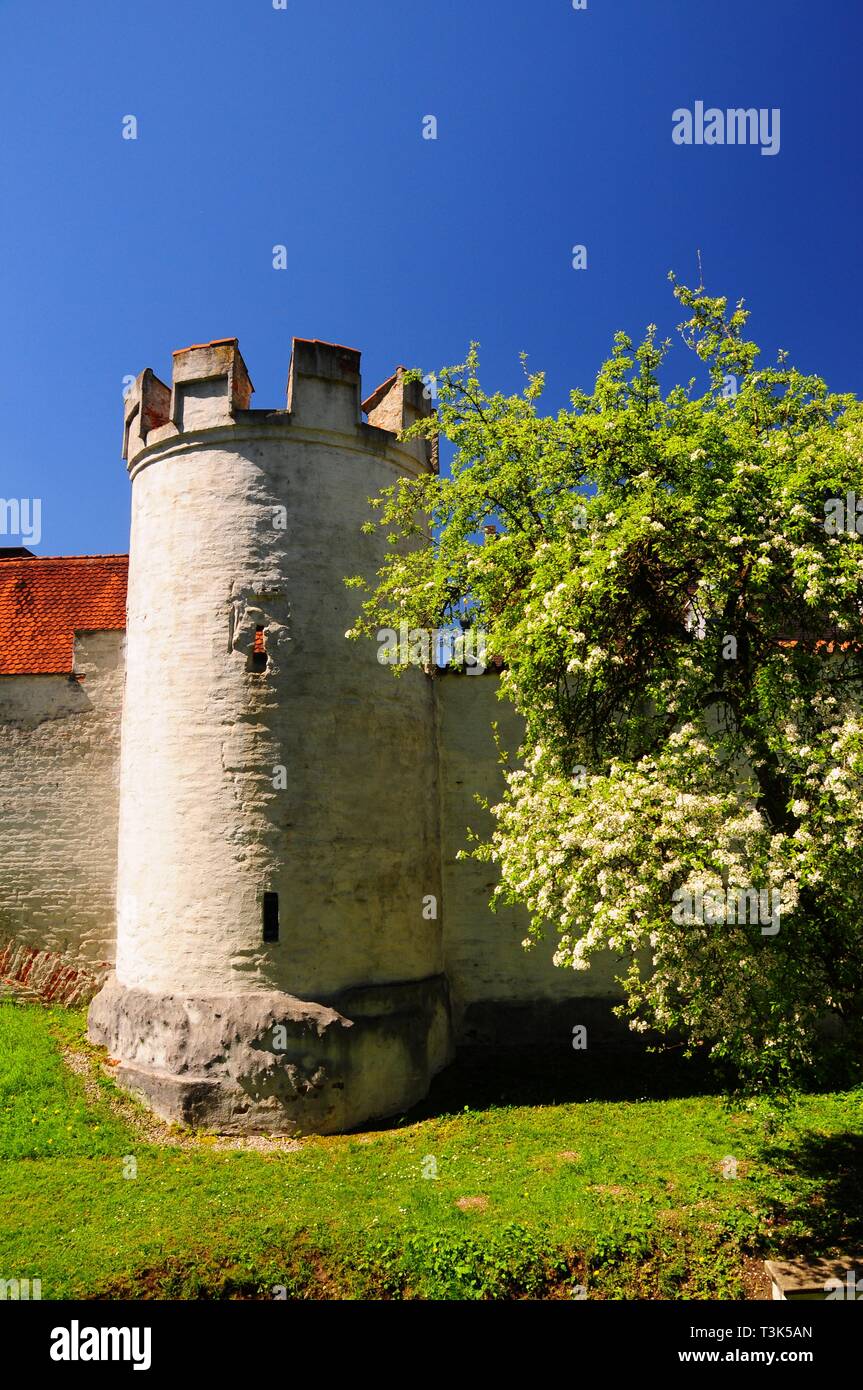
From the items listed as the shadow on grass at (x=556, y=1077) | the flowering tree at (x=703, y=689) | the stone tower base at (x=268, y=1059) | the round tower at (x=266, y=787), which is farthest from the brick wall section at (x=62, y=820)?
the flowering tree at (x=703, y=689)

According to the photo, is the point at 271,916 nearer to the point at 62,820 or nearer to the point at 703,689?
the point at 62,820

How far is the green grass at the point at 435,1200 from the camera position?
7.21 metres

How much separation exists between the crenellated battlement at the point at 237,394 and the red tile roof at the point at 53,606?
11.9 ft

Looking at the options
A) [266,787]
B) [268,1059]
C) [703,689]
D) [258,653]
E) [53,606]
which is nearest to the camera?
[703,689]

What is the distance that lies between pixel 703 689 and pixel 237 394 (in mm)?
8139

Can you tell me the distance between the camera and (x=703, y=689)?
7824 millimetres

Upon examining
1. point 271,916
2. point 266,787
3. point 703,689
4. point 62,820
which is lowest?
point 271,916

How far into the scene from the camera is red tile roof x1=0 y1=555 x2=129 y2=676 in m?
14.7

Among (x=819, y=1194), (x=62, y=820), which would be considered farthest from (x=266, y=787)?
(x=819, y=1194)

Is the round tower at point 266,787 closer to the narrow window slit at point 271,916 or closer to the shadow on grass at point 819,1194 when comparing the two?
the narrow window slit at point 271,916

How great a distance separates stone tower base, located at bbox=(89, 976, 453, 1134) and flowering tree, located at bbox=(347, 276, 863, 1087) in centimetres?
379

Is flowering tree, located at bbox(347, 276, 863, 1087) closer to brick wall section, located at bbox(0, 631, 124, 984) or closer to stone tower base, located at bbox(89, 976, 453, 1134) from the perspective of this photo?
stone tower base, located at bbox(89, 976, 453, 1134)
